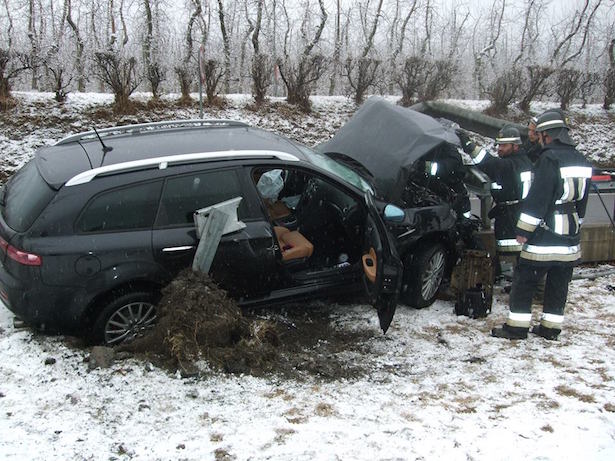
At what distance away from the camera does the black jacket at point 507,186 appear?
6090 millimetres

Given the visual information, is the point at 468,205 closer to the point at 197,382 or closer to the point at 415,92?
the point at 197,382

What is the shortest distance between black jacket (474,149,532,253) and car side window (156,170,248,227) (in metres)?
2.83

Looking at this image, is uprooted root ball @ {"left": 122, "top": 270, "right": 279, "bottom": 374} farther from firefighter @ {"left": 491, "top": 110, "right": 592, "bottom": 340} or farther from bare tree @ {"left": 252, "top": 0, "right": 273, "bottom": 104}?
bare tree @ {"left": 252, "top": 0, "right": 273, "bottom": 104}

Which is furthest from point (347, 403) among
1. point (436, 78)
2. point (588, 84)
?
point (588, 84)

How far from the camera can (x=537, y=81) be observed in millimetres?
17516

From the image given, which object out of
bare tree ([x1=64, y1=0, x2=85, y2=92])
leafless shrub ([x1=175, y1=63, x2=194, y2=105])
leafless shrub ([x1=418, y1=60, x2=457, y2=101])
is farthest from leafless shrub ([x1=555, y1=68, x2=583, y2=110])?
bare tree ([x1=64, y1=0, x2=85, y2=92])

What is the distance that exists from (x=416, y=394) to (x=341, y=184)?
1.90m

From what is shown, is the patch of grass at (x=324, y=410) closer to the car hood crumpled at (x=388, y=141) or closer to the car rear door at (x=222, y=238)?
the car rear door at (x=222, y=238)

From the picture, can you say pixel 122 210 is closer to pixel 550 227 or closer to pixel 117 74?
pixel 550 227

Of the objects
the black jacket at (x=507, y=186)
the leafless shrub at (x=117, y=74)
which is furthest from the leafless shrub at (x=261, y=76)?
the black jacket at (x=507, y=186)

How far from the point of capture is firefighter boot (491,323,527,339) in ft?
16.8

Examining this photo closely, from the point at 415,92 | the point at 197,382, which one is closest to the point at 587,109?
the point at 415,92

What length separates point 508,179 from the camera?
6.12 m

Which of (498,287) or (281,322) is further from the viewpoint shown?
(498,287)
